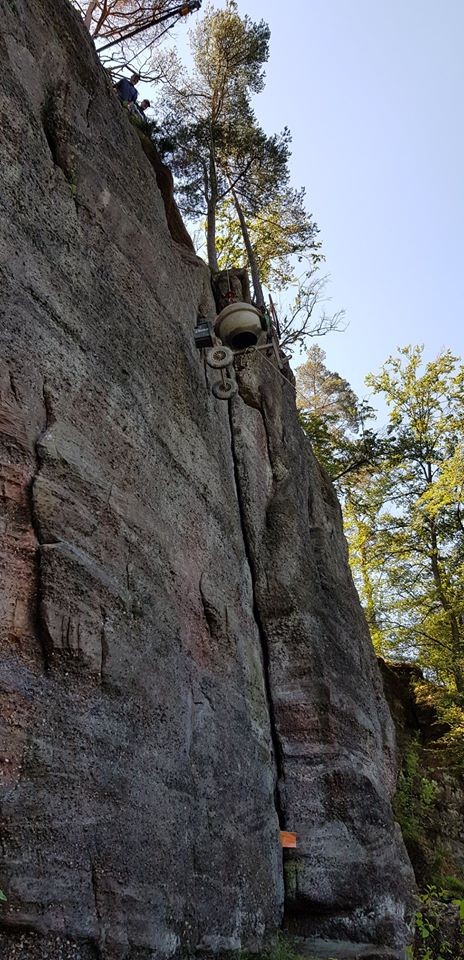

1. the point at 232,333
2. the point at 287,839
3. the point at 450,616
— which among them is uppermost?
the point at 232,333

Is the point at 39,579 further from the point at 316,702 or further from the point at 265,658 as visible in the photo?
the point at 316,702

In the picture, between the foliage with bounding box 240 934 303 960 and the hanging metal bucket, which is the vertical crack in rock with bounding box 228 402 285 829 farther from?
the hanging metal bucket

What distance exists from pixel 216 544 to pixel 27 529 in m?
3.15

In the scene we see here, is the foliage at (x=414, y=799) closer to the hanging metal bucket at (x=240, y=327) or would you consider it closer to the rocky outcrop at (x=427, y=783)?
the rocky outcrop at (x=427, y=783)

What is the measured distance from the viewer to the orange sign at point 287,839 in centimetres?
654

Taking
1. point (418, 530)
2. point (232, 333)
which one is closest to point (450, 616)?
point (418, 530)

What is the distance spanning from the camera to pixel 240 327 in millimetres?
6629

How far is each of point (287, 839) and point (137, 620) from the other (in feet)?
10.6

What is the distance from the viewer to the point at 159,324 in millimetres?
7305

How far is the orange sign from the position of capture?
654cm

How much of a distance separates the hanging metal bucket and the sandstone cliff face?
2.62 feet

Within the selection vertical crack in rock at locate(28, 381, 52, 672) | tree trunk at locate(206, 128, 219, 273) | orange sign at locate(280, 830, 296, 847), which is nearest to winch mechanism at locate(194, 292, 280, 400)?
vertical crack in rock at locate(28, 381, 52, 672)

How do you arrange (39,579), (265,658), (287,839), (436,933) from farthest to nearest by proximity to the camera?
(436,933), (265,658), (287,839), (39,579)

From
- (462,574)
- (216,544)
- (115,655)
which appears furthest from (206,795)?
(462,574)
